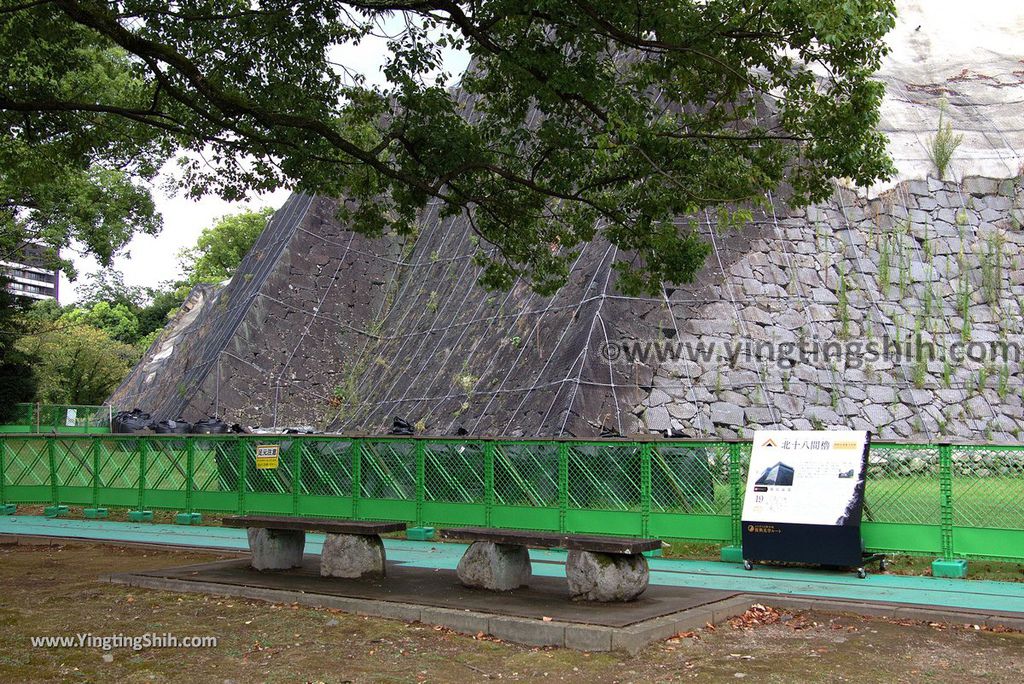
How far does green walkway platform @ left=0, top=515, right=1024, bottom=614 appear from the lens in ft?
29.8

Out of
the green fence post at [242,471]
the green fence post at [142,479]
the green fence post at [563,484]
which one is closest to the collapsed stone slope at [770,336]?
the green fence post at [563,484]

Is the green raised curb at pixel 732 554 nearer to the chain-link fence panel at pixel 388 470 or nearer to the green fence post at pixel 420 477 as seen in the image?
the green fence post at pixel 420 477

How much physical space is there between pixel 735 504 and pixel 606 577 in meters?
3.86

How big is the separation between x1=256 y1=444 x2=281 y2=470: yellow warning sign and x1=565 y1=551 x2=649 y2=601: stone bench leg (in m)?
7.98

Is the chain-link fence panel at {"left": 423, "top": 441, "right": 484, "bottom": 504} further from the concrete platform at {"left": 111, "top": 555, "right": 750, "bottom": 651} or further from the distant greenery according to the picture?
the distant greenery

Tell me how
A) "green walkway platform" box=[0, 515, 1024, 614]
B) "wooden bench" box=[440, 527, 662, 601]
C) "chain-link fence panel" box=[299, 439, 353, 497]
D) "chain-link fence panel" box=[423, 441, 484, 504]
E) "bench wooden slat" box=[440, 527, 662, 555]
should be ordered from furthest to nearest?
"chain-link fence panel" box=[299, 439, 353, 497], "chain-link fence panel" box=[423, 441, 484, 504], "green walkway platform" box=[0, 515, 1024, 614], "wooden bench" box=[440, 527, 662, 601], "bench wooden slat" box=[440, 527, 662, 555]

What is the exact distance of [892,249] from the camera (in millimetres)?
22047

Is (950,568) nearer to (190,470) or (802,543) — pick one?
(802,543)

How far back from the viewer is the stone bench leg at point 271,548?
1044 centimetres

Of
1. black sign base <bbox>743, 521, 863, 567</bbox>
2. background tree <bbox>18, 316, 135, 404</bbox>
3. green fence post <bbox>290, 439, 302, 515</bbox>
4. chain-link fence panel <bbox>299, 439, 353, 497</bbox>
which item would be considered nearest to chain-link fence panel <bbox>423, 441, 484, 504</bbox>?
chain-link fence panel <bbox>299, 439, 353, 497</bbox>

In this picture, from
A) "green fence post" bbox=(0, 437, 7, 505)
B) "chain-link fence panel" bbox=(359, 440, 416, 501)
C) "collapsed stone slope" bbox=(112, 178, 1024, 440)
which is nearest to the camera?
"chain-link fence panel" bbox=(359, 440, 416, 501)

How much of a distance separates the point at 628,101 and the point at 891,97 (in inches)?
695

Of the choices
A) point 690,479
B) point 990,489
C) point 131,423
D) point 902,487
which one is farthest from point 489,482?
point 131,423

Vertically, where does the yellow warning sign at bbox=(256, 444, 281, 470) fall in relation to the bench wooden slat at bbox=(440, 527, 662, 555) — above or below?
above
